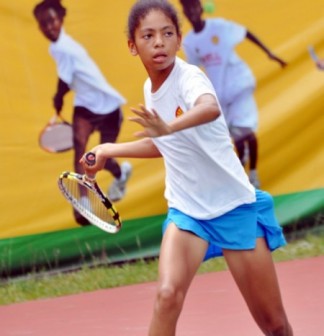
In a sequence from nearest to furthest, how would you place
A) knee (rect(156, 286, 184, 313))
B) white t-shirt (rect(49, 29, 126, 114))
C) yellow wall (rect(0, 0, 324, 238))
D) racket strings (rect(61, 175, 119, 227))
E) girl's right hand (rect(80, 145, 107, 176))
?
knee (rect(156, 286, 184, 313))
girl's right hand (rect(80, 145, 107, 176))
racket strings (rect(61, 175, 119, 227))
yellow wall (rect(0, 0, 324, 238))
white t-shirt (rect(49, 29, 126, 114))

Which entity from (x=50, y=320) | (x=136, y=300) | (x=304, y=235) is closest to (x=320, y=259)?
(x=304, y=235)

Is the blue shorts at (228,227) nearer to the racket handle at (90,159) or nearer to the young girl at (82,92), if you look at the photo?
the racket handle at (90,159)

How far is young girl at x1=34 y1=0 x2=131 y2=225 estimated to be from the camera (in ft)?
24.6

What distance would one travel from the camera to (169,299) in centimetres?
409

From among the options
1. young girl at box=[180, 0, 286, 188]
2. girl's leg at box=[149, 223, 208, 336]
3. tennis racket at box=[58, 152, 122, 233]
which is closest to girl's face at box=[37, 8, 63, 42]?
young girl at box=[180, 0, 286, 188]

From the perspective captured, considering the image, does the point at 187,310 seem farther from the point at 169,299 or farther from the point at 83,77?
the point at 169,299

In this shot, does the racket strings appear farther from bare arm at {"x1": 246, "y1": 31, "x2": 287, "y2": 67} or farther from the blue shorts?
bare arm at {"x1": 246, "y1": 31, "x2": 287, "y2": 67}

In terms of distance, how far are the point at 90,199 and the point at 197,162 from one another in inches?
29.6

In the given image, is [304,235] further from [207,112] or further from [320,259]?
[207,112]

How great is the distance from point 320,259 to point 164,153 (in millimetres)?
3336

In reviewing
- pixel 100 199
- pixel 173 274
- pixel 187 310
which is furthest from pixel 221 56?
pixel 173 274

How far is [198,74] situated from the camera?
4.22 m

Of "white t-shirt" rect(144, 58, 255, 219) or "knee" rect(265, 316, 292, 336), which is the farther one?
"knee" rect(265, 316, 292, 336)

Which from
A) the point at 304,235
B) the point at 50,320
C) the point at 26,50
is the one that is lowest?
the point at 304,235
